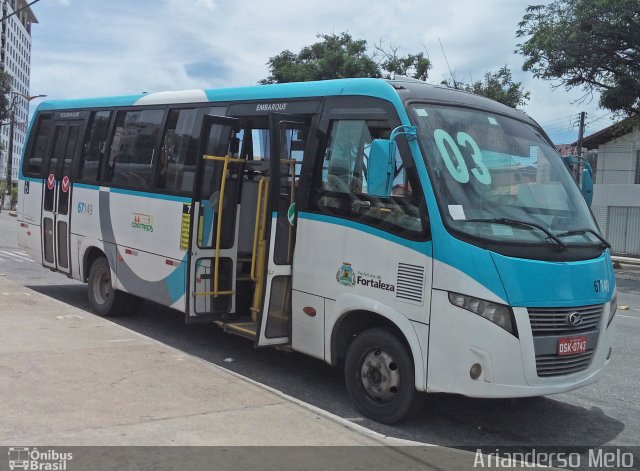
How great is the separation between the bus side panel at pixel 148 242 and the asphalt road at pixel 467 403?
647mm

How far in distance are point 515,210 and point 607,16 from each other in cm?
Answer: 1870

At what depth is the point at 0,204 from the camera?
1871 inches

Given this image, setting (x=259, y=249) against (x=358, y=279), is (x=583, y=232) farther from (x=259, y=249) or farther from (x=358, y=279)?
(x=259, y=249)

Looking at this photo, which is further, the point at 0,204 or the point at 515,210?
the point at 0,204

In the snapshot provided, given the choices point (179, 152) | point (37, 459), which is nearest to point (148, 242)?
point (179, 152)

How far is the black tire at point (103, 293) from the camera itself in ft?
29.5

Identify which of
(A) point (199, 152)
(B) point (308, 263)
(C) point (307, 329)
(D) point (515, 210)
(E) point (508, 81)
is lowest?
(C) point (307, 329)

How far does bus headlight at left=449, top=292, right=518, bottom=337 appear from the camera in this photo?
15.0 feet

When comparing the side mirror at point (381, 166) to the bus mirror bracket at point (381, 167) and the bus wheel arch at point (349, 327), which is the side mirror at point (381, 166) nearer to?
the bus mirror bracket at point (381, 167)

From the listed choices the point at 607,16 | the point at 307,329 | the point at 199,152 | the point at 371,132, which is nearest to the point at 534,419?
the point at 307,329

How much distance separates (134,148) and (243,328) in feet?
10.9

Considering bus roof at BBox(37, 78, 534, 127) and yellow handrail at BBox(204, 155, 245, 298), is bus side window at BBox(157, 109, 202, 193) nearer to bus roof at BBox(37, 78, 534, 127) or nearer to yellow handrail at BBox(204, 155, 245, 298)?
bus roof at BBox(37, 78, 534, 127)

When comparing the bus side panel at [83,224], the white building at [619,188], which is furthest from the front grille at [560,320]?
the white building at [619,188]

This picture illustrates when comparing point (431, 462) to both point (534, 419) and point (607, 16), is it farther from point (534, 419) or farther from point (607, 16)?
point (607, 16)
